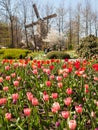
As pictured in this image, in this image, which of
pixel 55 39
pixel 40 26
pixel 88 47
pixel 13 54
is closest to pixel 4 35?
pixel 40 26

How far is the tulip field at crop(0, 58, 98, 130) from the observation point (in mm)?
3594

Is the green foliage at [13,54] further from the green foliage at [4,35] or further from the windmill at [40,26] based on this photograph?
the green foliage at [4,35]

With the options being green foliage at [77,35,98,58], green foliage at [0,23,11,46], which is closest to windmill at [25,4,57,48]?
green foliage at [0,23,11,46]

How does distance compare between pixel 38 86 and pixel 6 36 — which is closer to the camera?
pixel 38 86

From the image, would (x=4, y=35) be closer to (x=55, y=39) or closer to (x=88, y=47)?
(x=55, y=39)

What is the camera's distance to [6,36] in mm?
50688

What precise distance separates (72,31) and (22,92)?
160ft

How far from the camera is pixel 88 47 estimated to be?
18844mm

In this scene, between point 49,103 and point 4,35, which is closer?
point 49,103

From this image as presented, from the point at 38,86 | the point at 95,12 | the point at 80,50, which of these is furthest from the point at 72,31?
the point at 38,86

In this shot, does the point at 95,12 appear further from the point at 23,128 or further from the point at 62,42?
the point at 23,128

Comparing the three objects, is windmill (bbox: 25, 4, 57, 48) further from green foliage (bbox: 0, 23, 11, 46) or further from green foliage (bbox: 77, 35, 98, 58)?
green foliage (bbox: 77, 35, 98, 58)

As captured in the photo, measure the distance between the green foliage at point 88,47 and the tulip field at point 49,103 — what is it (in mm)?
11033

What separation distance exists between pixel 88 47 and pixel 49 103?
14.3m
